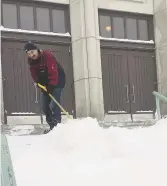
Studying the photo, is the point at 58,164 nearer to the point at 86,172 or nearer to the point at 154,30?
the point at 86,172

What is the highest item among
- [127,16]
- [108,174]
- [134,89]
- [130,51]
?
[127,16]

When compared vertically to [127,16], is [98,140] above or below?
below

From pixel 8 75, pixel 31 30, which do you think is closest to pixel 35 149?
pixel 8 75

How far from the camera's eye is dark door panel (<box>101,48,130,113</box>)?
12797mm

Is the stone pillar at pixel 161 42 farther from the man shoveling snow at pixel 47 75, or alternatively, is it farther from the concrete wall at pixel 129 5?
the man shoveling snow at pixel 47 75

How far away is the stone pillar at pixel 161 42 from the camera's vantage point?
44.3 ft

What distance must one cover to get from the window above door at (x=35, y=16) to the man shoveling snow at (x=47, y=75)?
4218 millimetres

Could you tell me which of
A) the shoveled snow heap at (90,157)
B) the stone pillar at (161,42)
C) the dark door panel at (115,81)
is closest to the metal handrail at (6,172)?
the shoveled snow heap at (90,157)

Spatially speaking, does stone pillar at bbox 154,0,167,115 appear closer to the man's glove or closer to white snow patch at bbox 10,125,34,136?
white snow patch at bbox 10,125,34,136

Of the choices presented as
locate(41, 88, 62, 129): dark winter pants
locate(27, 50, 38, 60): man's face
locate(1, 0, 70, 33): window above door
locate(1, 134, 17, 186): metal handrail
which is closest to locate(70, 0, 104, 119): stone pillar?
locate(1, 0, 70, 33): window above door

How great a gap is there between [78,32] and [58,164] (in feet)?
23.8

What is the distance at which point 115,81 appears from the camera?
12977mm

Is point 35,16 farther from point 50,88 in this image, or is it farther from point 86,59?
point 50,88

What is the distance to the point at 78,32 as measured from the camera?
12.2 metres
